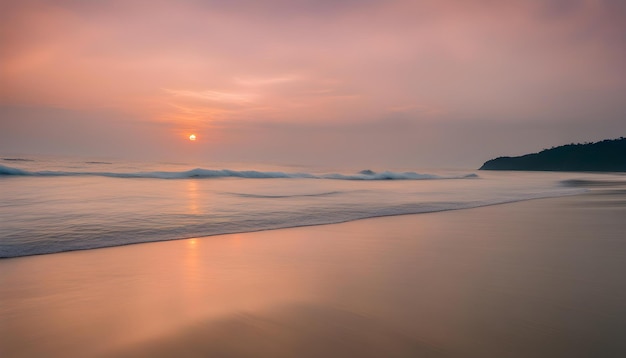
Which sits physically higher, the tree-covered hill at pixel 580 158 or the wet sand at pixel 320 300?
the tree-covered hill at pixel 580 158

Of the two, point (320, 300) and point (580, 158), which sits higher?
point (580, 158)

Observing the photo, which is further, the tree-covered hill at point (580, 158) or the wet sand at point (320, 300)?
the tree-covered hill at point (580, 158)

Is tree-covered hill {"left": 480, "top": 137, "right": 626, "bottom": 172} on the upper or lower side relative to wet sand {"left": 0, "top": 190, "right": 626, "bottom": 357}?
upper

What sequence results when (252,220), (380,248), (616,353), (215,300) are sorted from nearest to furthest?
(616,353) < (215,300) < (380,248) < (252,220)

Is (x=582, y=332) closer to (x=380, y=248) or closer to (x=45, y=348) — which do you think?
(x=380, y=248)

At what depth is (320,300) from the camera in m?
2.56

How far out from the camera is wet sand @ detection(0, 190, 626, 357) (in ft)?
6.25

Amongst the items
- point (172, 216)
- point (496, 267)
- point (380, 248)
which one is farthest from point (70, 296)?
point (172, 216)

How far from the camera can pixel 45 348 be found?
6.16ft

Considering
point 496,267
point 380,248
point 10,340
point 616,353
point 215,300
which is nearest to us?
point 616,353

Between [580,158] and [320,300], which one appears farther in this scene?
[580,158]

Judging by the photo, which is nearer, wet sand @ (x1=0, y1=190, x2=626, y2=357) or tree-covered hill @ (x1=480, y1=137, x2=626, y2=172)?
wet sand @ (x1=0, y1=190, x2=626, y2=357)

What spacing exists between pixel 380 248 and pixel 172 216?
11.7 feet

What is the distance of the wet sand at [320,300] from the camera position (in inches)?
75.0
